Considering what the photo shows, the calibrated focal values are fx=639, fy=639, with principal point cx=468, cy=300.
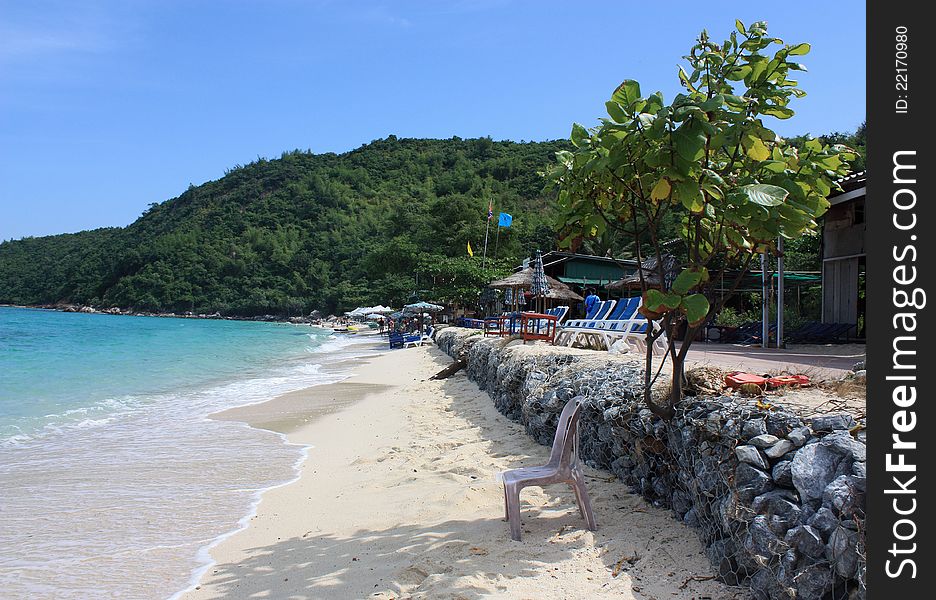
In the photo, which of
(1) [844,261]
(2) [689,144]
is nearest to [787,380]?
(2) [689,144]

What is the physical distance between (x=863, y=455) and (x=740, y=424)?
0.81 meters

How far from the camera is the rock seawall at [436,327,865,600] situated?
2924 mm

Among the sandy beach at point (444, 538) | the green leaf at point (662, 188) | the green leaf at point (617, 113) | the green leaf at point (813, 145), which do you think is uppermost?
the green leaf at point (617, 113)

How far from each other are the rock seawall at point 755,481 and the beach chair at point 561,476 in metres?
0.63

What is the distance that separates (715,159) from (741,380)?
158 centimetres

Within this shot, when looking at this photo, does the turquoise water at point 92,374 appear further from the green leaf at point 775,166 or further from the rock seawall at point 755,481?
the green leaf at point 775,166

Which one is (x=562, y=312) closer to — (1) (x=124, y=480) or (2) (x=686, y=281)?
(1) (x=124, y=480)

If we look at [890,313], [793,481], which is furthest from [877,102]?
[793,481]

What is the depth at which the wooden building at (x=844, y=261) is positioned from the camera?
Result: 44.4ft

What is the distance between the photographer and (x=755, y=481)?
3.44 metres

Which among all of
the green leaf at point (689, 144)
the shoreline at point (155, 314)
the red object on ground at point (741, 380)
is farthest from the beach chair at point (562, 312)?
the shoreline at point (155, 314)

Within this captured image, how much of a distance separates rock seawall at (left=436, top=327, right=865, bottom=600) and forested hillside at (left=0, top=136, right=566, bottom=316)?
60.0 meters

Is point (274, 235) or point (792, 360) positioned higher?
point (274, 235)

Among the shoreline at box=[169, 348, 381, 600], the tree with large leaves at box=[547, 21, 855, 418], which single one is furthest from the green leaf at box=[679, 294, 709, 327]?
the shoreline at box=[169, 348, 381, 600]
